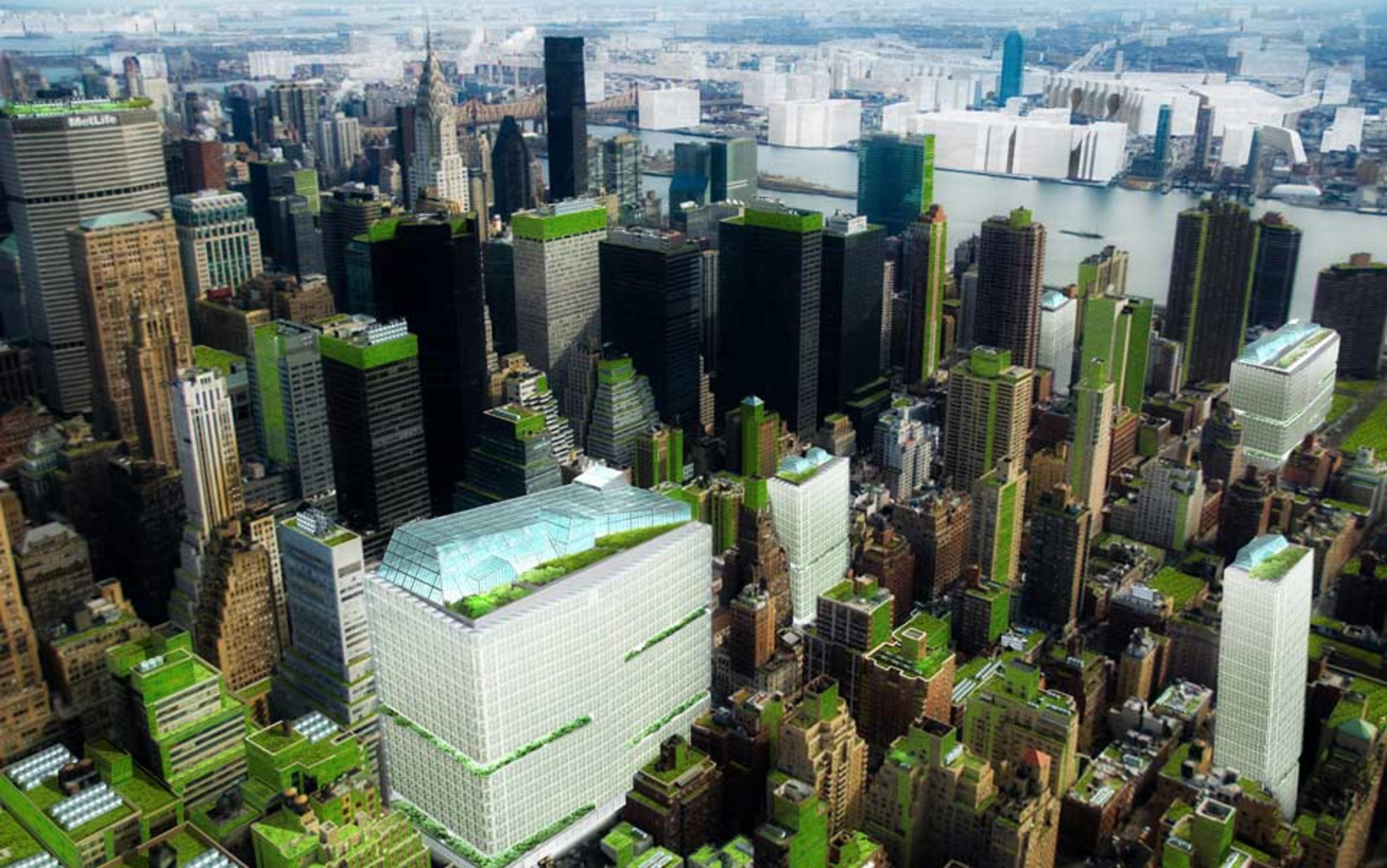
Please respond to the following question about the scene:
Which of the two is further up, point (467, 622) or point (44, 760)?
point (467, 622)

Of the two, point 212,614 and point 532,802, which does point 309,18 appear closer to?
point 212,614

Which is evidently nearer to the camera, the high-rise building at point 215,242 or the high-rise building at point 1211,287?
the high-rise building at point 1211,287

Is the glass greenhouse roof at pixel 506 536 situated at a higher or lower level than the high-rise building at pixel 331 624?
higher

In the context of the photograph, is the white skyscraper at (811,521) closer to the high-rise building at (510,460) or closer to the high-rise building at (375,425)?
the high-rise building at (510,460)

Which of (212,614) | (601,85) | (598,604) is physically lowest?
(212,614)

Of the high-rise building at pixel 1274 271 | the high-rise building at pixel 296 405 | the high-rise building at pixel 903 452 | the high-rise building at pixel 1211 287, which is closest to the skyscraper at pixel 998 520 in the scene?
the high-rise building at pixel 903 452

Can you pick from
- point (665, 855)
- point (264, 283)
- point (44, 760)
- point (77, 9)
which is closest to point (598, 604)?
point (665, 855)
